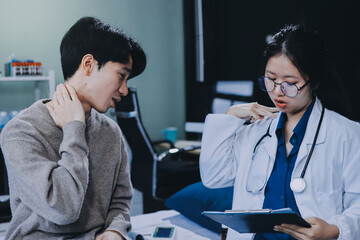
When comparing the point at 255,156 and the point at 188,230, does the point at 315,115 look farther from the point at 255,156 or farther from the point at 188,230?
the point at 188,230

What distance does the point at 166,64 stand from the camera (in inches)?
164

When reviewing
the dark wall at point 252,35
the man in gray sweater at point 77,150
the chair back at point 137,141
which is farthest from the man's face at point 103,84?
the dark wall at point 252,35

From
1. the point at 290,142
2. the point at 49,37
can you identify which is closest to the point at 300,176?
the point at 290,142

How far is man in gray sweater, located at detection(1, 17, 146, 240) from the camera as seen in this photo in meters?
1.06

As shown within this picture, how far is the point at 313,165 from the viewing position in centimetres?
123

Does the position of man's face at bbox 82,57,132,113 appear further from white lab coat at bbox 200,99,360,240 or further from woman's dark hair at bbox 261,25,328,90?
woman's dark hair at bbox 261,25,328,90

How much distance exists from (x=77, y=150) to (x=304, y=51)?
0.78m

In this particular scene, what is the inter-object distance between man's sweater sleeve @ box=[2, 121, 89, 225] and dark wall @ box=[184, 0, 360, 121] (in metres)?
2.29

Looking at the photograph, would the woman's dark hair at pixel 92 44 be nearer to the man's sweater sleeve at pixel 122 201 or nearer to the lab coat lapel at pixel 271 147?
the man's sweater sleeve at pixel 122 201

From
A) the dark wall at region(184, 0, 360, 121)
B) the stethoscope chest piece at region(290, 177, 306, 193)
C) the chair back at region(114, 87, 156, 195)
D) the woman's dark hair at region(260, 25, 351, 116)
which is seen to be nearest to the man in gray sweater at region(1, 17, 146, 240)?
the woman's dark hair at region(260, 25, 351, 116)

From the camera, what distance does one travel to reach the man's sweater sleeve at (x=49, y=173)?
1.04 metres

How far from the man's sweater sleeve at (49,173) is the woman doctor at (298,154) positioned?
1.80 ft

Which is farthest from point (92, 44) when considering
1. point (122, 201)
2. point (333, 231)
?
point (333, 231)

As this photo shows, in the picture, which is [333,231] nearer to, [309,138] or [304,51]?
[309,138]
